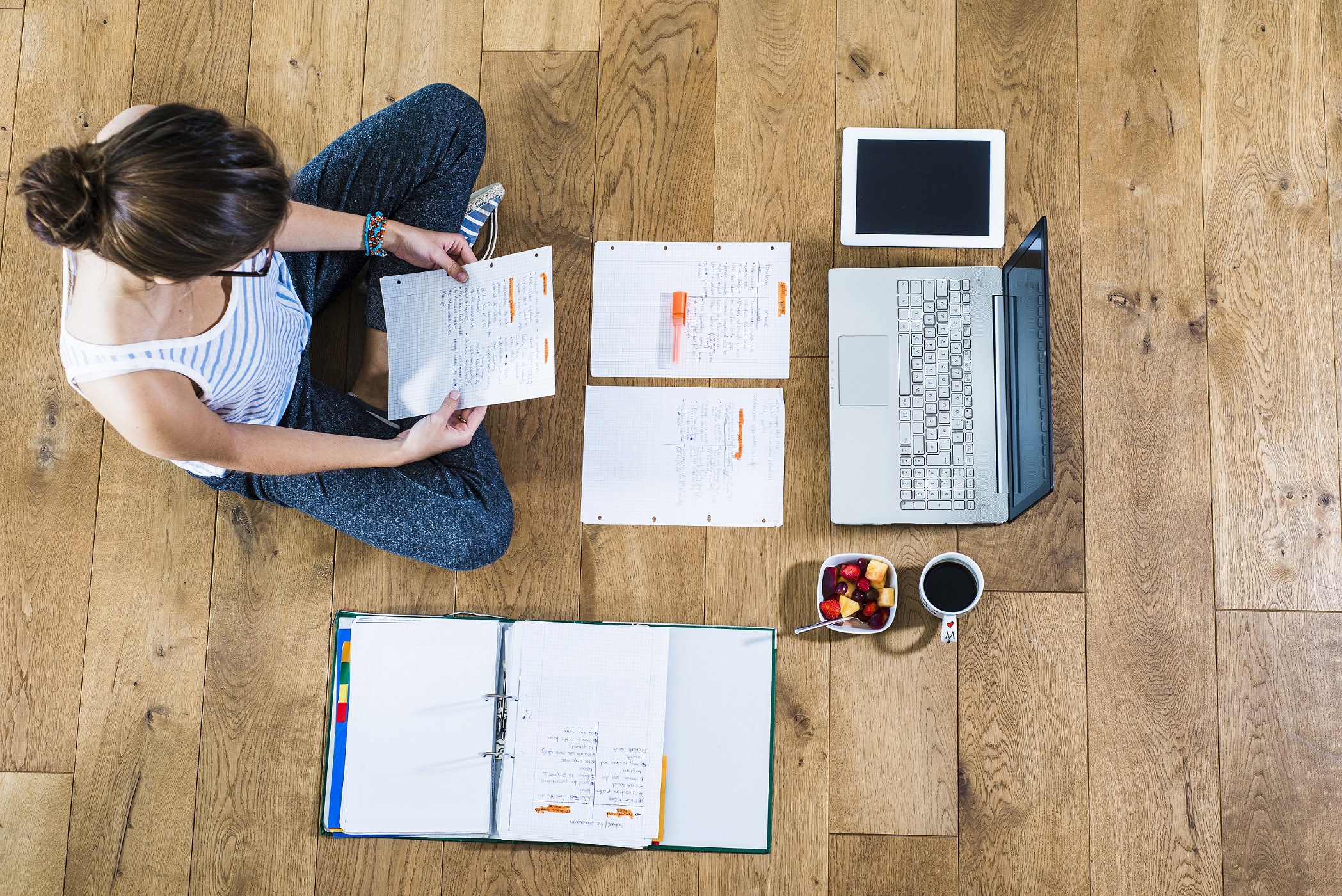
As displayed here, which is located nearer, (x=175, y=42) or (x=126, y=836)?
(x=126, y=836)

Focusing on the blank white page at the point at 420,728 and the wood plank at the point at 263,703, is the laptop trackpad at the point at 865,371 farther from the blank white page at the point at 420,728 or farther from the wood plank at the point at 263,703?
the wood plank at the point at 263,703

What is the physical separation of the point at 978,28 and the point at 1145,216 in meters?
0.42

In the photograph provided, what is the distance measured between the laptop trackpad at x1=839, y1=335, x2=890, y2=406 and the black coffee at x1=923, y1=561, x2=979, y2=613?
0.90 feet

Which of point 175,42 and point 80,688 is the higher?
point 175,42

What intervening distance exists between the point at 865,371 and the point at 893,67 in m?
0.53

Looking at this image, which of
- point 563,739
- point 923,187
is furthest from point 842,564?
point 923,187

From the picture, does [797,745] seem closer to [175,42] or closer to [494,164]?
[494,164]

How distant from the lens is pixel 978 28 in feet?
4.82

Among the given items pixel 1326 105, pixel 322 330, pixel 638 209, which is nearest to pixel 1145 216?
pixel 1326 105

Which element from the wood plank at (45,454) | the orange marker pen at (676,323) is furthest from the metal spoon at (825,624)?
the wood plank at (45,454)

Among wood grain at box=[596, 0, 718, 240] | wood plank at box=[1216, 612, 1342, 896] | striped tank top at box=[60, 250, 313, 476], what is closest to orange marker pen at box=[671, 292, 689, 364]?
wood grain at box=[596, 0, 718, 240]

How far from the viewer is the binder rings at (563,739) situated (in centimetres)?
135

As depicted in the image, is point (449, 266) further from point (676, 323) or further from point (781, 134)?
point (781, 134)

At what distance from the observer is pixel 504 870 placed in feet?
4.53
